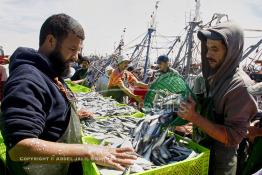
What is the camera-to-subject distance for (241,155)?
11.3 ft

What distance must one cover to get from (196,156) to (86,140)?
1.03m

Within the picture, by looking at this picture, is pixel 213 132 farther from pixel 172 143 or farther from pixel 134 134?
pixel 134 134

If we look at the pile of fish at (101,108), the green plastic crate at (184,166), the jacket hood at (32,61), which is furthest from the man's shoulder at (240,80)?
the pile of fish at (101,108)

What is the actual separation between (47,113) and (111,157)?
0.53 m

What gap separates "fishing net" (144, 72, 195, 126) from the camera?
279 cm

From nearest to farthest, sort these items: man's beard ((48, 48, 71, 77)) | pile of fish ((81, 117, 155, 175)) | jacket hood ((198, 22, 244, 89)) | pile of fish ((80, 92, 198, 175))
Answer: man's beard ((48, 48, 71, 77)) → pile of fish ((81, 117, 155, 175)) → pile of fish ((80, 92, 198, 175)) → jacket hood ((198, 22, 244, 89))

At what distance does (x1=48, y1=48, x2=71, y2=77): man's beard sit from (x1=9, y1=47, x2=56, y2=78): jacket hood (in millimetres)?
54

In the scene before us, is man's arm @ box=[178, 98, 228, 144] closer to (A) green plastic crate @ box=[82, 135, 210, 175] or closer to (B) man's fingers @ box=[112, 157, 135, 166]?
(A) green plastic crate @ box=[82, 135, 210, 175]

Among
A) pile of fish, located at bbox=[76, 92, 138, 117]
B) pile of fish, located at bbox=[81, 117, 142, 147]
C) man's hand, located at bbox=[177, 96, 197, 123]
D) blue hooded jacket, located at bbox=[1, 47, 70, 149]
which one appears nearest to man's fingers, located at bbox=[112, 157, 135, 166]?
blue hooded jacket, located at bbox=[1, 47, 70, 149]

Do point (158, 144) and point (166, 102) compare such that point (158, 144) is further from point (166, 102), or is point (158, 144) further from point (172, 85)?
point (172, 85)

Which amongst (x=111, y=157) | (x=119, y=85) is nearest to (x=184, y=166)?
(x=111, y=157)

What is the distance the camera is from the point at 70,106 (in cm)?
228

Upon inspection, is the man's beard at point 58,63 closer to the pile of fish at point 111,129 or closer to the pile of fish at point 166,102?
the pile of fish at point 111,129

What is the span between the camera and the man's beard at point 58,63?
2178 mm
